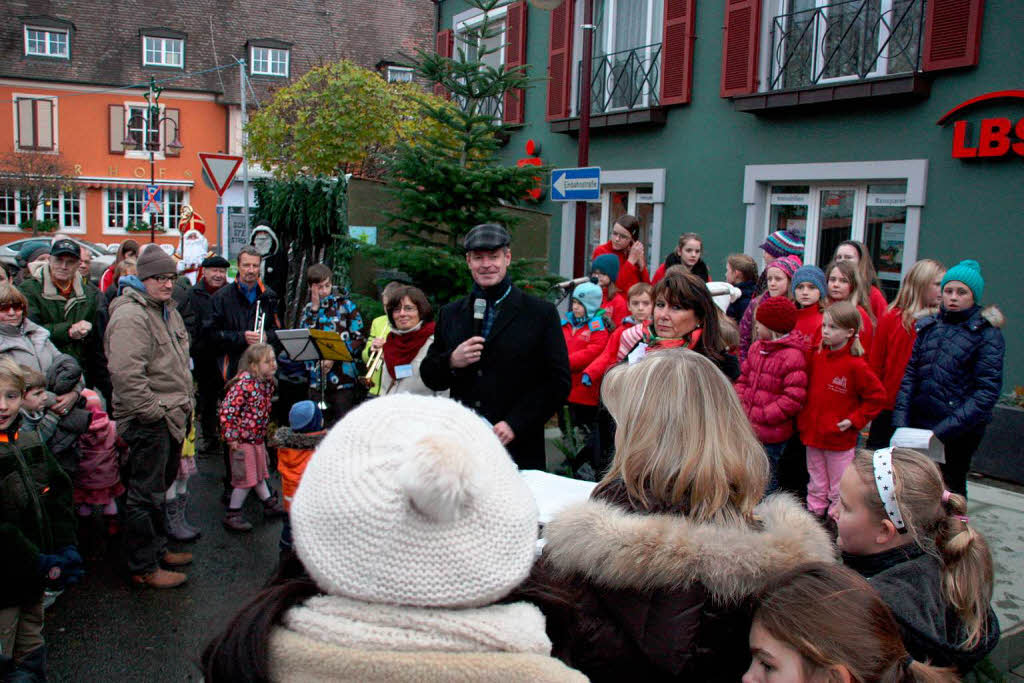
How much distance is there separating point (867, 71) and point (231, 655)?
11.1 m

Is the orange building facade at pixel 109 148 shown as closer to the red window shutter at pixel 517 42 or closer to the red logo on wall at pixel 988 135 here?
the red window shutter at pixel 517 42

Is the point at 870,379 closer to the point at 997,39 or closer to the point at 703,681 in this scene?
the point at 703,681

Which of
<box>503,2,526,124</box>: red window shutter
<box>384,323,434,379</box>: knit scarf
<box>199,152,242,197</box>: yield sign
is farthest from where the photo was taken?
<box>503,2,526,124</box>: red window shutter

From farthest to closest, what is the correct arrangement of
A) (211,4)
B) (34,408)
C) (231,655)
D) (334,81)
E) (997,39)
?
(211,4) < (334,81) < (997,39) < (34,408) < (231,655)

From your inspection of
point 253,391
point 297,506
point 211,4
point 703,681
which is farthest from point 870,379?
point 211,4

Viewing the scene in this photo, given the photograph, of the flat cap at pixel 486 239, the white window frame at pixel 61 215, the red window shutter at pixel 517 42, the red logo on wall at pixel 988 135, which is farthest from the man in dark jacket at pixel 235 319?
the white window frame at pixel 61 215

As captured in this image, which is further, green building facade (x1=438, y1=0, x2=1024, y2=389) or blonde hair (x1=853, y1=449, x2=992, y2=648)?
green building facade (x1=438, y1=0, x2=1024, y2=389)

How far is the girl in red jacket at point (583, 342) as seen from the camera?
645cm

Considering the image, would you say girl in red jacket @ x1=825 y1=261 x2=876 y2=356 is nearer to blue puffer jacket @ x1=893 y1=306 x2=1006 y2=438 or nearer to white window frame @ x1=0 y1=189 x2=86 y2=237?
blue puffer jacket @ x1=893 y1=306 x2=1006 y2=438

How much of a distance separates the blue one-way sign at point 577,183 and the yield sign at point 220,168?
18.7 feet

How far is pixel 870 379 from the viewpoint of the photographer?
5176mm

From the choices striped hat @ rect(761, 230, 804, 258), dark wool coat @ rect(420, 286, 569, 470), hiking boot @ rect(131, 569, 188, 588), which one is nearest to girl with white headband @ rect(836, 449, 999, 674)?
dark wool coat @ rect(420, 286, 569, 470)

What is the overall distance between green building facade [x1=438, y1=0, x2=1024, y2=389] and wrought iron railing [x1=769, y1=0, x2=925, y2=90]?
0.07ft

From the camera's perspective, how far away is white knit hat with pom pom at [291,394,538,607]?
1.25 meters
